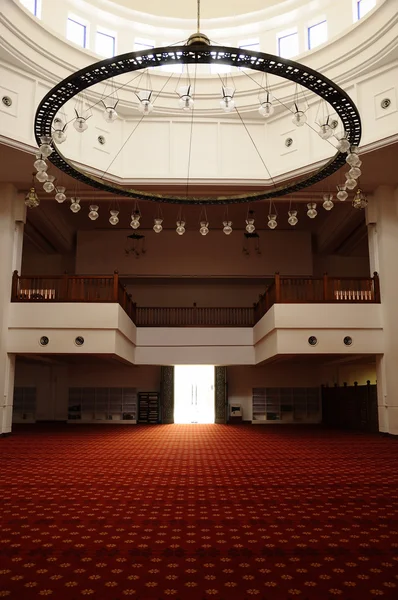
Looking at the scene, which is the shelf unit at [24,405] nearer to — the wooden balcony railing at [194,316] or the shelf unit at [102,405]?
the shelf unit at [102,405]

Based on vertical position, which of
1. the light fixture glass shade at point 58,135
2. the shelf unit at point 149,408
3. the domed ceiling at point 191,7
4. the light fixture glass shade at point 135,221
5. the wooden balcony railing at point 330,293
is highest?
the domed ceiling at point 191,7

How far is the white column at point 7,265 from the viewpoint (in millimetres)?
10117

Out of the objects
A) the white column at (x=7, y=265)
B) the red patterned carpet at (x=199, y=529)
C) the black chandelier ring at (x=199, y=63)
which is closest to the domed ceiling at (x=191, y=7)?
the white column at (x=7, y=265)

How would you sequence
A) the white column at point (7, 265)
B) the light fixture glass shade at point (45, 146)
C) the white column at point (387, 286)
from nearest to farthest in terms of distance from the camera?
the light fixture glass shade at point (45, 146)
the white column at point (7, 265)
the white column at point (387, 286)

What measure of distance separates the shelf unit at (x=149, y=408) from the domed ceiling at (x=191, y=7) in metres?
9.89

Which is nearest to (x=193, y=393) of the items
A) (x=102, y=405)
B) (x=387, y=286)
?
(x=102, y=405)

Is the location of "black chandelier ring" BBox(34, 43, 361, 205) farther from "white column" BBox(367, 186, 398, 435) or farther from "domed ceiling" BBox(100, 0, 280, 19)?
"domed ceiling" BBox(100, 0, 280, 19)

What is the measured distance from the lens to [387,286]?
10.5 meters

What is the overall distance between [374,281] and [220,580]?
30.4 feet

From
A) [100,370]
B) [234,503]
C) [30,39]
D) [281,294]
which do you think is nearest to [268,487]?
[234,503]

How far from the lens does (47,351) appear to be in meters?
10.4

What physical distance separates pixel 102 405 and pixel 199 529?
12825mm

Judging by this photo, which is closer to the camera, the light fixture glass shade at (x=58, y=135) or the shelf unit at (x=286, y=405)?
the light fixture glass shade at (x=58, y=135)

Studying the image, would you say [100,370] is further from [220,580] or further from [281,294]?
[220,580]
